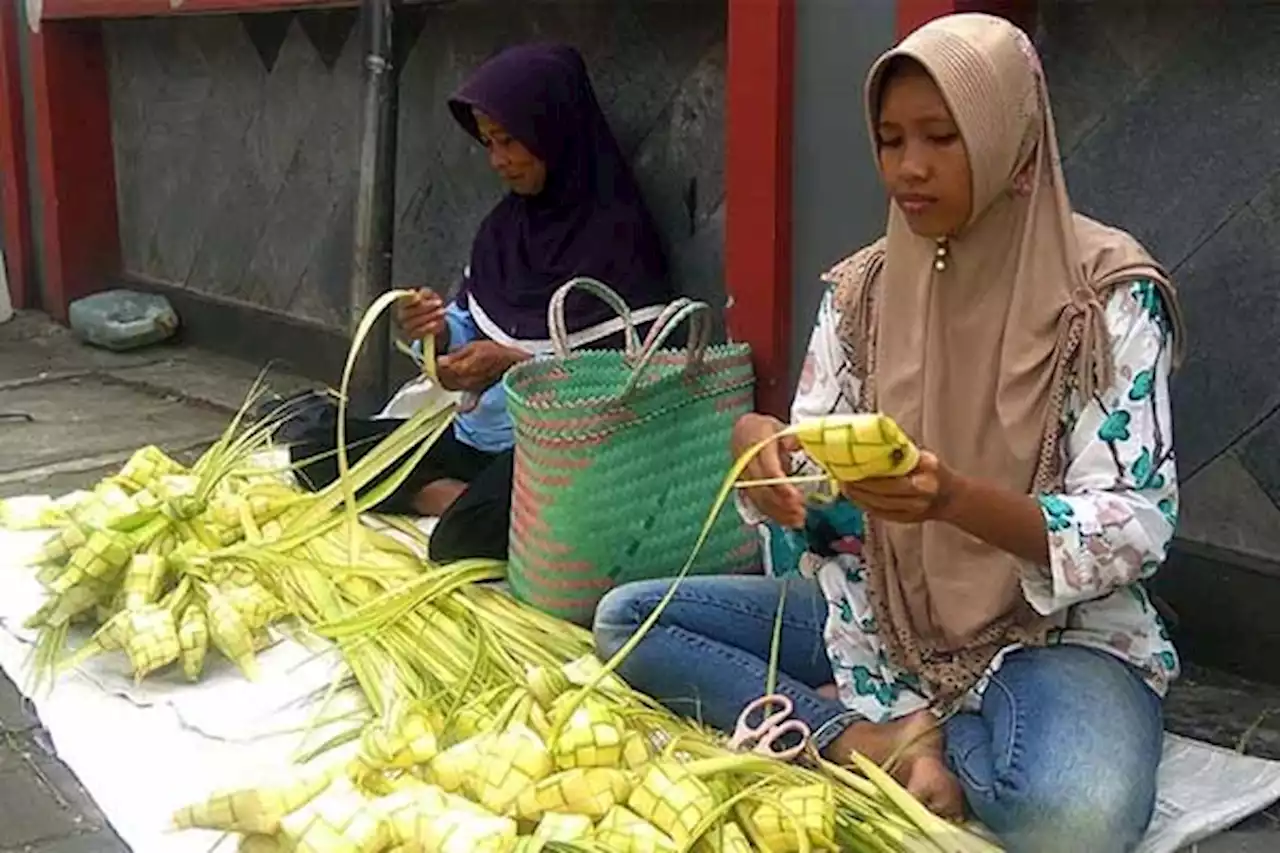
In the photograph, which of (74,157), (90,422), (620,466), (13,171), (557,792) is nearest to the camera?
(557,792)

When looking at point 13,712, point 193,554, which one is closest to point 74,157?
point 193,554

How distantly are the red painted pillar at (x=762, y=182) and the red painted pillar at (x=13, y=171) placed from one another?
4776 mm

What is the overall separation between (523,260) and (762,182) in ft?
2.06

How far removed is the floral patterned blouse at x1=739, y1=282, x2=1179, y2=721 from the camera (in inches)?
90.4

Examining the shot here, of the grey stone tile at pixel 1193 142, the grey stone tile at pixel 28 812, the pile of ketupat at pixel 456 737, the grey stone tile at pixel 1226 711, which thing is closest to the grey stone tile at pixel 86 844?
the grey stone tile at pixel 28 812

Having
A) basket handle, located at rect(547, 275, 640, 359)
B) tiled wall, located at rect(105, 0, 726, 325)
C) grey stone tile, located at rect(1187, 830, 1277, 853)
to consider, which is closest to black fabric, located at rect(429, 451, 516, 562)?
basket handle, located at rect(547, 275, 640, 359)

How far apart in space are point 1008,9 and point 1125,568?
4.45 ft

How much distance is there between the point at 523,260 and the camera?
4.01 metres

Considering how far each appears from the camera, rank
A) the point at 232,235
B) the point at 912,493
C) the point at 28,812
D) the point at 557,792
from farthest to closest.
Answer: the point at 232,235 < the point at 28,812 < the point at 557,792 < the point at 912,493

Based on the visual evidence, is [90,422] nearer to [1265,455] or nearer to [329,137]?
[329,137]

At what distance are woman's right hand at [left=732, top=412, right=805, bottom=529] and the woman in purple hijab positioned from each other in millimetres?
1167

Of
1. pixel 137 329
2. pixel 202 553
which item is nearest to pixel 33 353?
pixel 137 329

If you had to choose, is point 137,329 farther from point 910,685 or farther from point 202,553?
point 910,685

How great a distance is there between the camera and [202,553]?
11.2 feet
